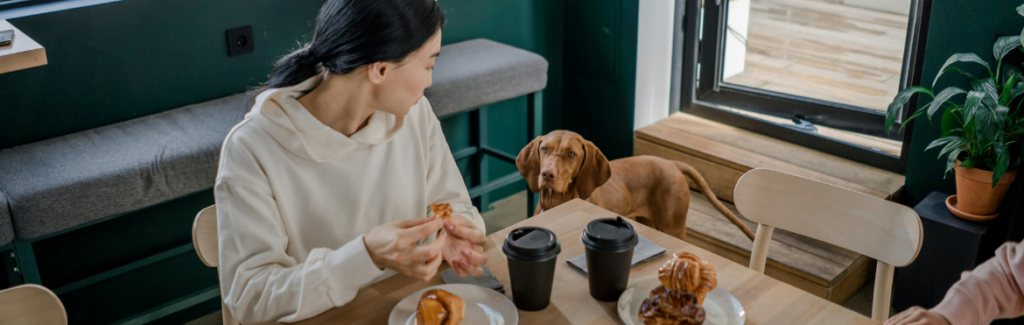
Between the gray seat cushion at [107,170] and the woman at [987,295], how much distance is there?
148 cm

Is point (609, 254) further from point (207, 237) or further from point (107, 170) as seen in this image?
point (107, 170)

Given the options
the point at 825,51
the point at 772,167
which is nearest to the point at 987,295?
the point at 772,167

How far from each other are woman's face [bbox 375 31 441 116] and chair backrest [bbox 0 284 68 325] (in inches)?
24.8

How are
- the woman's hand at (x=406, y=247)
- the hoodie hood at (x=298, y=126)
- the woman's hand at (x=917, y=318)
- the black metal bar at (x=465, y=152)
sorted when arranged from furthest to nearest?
the black metal bar at (x=465, y=152) → the hoodie hood at (x=298, y=126) → the woman's hand at (x=917, y=318) → the woman's hand at (x=406, y=247)

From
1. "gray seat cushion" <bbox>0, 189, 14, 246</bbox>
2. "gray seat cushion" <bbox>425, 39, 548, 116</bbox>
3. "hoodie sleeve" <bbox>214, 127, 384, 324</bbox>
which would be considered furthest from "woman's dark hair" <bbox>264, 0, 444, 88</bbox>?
"gray seat cushion" <bbox>425, 39, 548, 116</bbox>

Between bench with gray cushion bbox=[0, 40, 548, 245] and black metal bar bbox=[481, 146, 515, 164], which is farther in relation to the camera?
black metal bar bbox=[481, 146, 515, 164]

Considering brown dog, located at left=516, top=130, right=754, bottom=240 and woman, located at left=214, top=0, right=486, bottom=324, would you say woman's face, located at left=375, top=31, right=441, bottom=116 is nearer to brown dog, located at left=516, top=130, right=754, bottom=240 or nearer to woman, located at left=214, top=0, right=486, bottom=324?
woman, located at left=214, top=0, right=486, bottom=324

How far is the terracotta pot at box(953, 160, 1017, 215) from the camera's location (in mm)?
2180

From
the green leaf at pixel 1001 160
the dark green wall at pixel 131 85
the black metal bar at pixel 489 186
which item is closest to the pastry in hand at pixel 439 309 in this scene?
the dark green wall at pixel 131 85

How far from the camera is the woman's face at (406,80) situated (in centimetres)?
128

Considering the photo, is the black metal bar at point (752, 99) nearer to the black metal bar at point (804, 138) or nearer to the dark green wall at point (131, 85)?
the black metal bar at point (804, 138)

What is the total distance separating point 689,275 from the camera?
1.08 m

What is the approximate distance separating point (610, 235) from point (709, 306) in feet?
0.69

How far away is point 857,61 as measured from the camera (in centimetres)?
301
